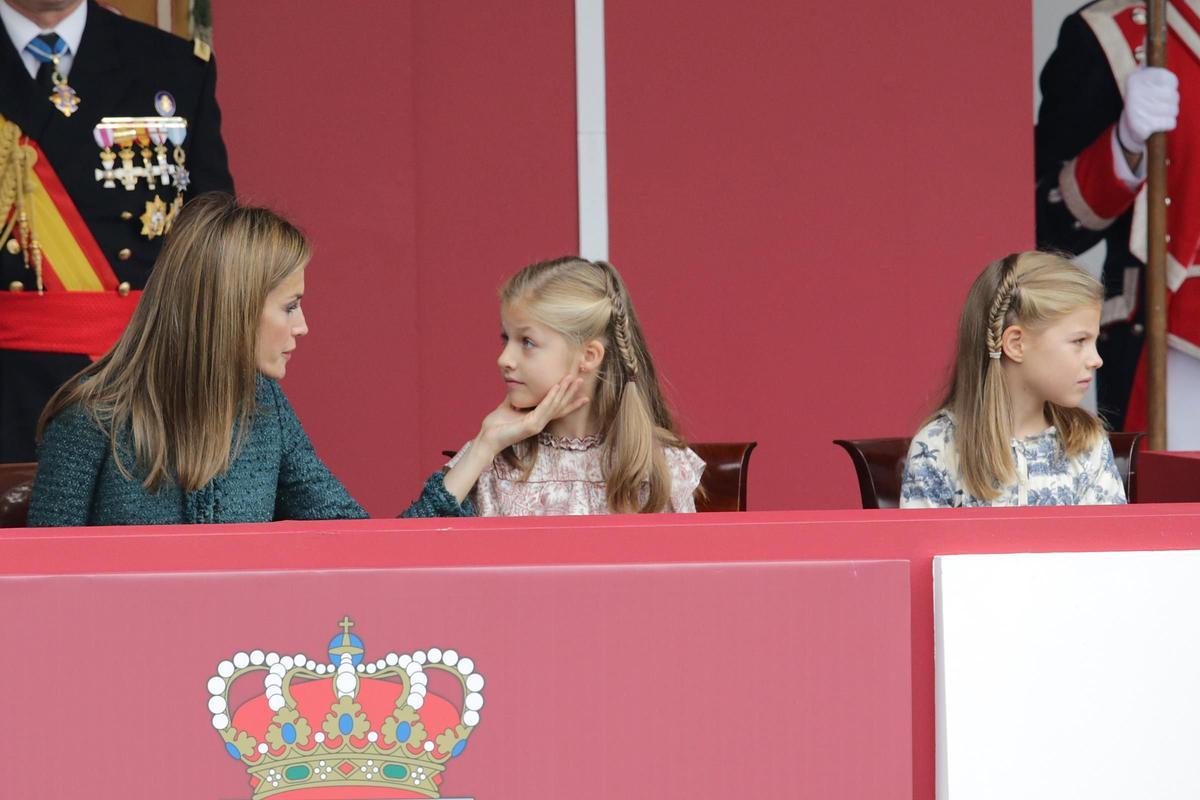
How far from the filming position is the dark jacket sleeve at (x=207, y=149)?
316 centimetres

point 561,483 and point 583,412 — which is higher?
point 583,412

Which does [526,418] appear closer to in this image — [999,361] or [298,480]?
[298,480]

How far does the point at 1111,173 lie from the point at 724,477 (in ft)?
6.84

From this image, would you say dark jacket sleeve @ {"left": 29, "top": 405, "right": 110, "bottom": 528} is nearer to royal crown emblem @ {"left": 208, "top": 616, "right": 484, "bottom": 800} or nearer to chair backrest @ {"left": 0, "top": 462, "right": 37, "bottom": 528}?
chair backrest @ {"left": 0, "top": 462, "right": 37, "bottom": 528}

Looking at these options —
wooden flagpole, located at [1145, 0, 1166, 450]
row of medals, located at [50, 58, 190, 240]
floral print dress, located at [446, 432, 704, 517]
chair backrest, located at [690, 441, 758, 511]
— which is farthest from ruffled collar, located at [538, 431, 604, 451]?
wooden flagpole, located at [1145, 0, 1166, 450]

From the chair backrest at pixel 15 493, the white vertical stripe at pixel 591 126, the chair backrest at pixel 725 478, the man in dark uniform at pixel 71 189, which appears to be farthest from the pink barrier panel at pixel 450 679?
the white vertical stripe at pixel 591 126

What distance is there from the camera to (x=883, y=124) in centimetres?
393

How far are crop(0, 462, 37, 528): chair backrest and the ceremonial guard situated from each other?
3.03 meters

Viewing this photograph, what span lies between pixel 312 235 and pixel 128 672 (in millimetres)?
2598

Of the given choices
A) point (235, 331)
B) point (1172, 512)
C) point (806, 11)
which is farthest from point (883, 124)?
point (1172, 512)

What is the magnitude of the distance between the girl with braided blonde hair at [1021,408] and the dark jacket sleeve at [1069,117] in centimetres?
161

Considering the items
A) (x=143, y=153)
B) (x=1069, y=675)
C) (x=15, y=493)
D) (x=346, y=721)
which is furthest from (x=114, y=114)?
(x=1069, y=675)

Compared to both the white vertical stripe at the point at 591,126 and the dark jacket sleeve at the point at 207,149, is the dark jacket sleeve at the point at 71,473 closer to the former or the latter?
the dark jacket sleeve at the point at 207,149

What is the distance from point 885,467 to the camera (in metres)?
2.71
